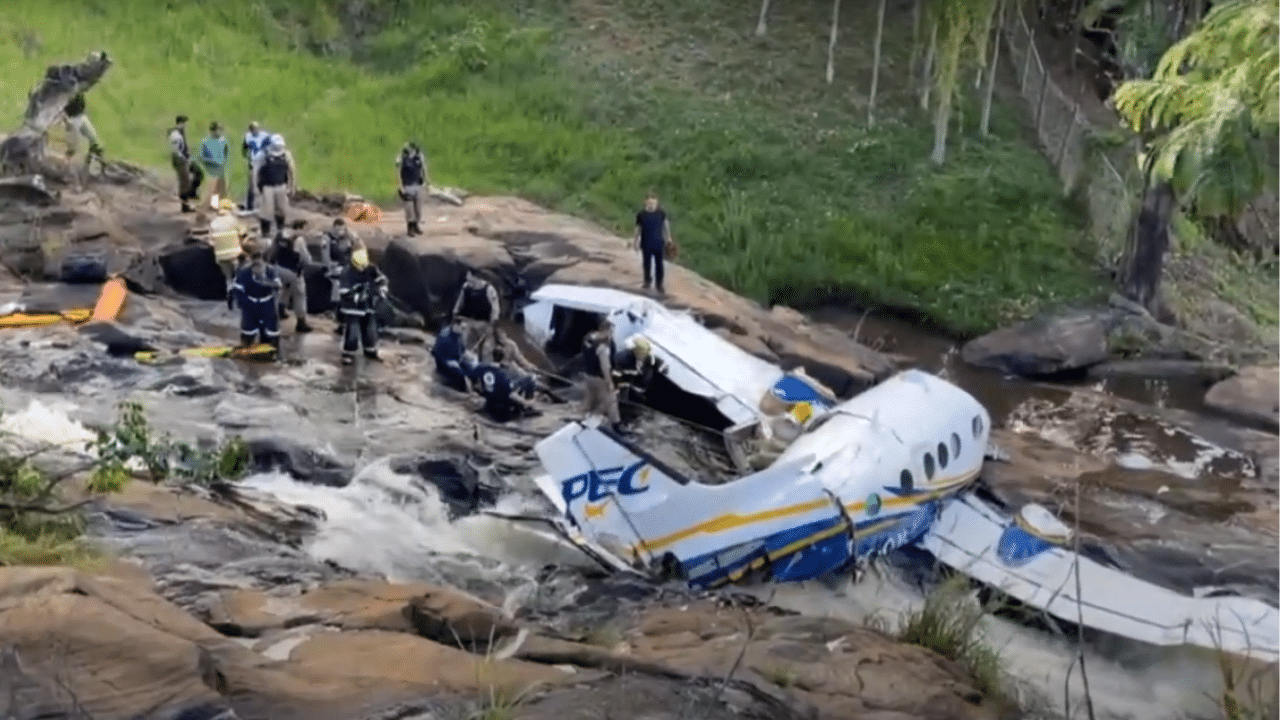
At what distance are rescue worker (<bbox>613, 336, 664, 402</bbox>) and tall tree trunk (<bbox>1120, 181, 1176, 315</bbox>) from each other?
45.6ft

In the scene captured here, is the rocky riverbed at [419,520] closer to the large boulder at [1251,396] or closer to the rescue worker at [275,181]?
the large boulder at [1251,396]

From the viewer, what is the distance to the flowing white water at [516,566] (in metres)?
12.1

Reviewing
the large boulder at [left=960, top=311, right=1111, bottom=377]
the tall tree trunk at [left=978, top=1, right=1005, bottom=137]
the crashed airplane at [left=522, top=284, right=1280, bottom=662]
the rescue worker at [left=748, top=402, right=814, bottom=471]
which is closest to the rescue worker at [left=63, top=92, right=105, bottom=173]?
the crashed airplane at [left=522, top=284, right=1280, bottom=662]

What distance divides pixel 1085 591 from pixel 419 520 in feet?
21.5

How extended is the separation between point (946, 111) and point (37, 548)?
84.2 ft

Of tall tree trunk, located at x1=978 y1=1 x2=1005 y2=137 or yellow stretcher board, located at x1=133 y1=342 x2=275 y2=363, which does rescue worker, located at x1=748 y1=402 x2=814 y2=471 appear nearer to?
yellow stretcher board, located at x1=133 y1=342 x2=275 y2=363

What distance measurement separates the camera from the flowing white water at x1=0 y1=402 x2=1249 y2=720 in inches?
478

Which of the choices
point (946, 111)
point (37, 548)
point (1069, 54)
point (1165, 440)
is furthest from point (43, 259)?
point (1069, 54)

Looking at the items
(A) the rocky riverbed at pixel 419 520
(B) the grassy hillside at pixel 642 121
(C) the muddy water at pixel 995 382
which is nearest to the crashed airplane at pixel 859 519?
(A) the rocky riverbed at pixel 419 520

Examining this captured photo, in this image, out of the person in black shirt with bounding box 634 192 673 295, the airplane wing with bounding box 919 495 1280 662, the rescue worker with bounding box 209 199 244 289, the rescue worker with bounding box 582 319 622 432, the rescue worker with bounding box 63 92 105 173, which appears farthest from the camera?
the rescue worker with bounding box 63 92 105 173

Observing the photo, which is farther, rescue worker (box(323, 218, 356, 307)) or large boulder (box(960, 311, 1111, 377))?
large boulder (box(960, 311, 1111, 377))

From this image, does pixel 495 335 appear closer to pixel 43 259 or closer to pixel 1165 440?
pixel 43 259

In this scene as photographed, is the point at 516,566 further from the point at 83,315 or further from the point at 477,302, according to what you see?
the point at 83,315

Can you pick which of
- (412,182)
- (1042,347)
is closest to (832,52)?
(1042,347)
